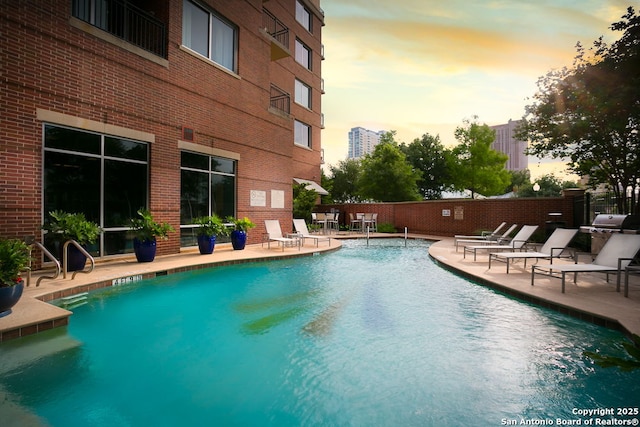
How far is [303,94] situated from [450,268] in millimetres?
18435

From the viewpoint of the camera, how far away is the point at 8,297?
14.2 feet

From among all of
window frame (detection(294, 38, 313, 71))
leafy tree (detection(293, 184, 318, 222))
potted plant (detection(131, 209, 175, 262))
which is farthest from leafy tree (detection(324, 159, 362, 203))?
potted plant (detection(131, 209, 175, 262))

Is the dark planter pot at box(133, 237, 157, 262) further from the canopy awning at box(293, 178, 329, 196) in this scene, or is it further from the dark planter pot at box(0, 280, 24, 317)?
the canopy awning at box(293, 178, 329, 196)

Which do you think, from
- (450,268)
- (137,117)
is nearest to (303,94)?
(137,117)

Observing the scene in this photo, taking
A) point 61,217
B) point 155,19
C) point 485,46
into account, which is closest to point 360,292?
point 61,217

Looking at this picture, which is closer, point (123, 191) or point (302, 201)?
point (123, 191)

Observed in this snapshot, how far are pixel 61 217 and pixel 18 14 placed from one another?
407 cm

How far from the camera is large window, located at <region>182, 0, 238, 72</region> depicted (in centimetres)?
1118

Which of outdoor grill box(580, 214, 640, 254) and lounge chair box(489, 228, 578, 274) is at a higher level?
outdoor grill box(580, 214, 640, 254)

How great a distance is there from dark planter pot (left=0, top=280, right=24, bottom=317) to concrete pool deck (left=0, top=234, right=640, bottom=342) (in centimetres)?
10

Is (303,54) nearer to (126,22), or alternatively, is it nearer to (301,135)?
(301,135)

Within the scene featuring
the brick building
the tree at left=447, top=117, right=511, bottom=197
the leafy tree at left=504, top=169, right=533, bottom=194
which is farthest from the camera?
the leafy tree at left=504, top=169, right=533, bottom=194

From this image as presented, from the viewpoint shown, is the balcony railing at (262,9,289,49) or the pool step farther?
the balcony railing at (262,9,289,49)

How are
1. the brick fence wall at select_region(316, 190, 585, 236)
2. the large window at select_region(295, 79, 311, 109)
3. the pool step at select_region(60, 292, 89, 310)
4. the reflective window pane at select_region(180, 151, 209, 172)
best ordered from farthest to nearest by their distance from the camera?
the large window at select_region(295, 79, 311, 109), the brick fence wall at select_region(316, 190, 585, 236), the reflective window pane at select_region(180, 151, 209, 172), the pool step at select_region(60, 292, 89, 310)
